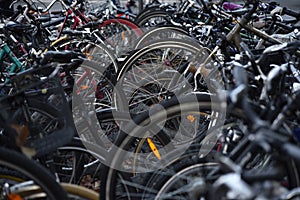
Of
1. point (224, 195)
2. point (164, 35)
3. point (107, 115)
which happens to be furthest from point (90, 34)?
point (224, 195)

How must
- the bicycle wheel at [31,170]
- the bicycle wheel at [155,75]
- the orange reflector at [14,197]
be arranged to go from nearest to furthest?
the bicycle wheel at [31,170]
the orange reflector at [14,197]
the bicycle wheel at [155,75]

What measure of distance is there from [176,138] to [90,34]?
2130mm

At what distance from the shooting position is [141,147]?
3232 mm

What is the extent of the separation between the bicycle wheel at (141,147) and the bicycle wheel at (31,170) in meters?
0.46

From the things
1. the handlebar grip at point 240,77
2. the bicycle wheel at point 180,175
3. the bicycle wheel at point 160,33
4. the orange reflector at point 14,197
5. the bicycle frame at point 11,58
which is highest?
the handlebar grip at point 240,77

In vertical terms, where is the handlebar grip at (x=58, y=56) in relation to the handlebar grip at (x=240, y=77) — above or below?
below

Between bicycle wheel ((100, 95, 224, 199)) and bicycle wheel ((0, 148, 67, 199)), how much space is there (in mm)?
457

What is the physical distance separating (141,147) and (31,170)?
42.5 inches

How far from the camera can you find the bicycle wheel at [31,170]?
7.68 ft

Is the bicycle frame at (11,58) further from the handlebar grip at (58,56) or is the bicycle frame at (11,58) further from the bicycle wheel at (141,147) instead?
the bicycle wheel at (141,147)

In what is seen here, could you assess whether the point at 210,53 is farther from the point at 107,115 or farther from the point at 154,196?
the point at 154,196

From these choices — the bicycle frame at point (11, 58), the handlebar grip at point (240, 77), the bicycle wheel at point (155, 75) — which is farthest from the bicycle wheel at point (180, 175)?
the bicycle frame at point (11, 58)

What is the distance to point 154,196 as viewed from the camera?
2.69 meters

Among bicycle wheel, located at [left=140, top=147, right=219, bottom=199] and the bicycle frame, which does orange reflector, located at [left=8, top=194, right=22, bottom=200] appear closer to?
bicycle wheel, located at [left=140, top=147, right=219, bottom=199]
